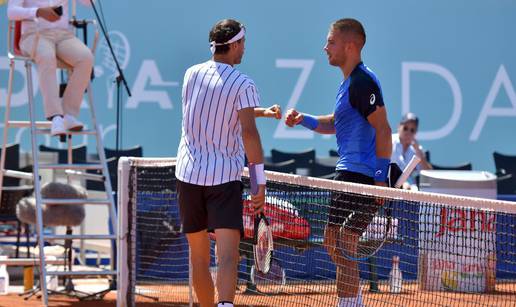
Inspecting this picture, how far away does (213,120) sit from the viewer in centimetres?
628

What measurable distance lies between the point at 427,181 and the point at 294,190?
13.3ft

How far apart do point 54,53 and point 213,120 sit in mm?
3396

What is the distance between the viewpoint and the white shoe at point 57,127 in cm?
914

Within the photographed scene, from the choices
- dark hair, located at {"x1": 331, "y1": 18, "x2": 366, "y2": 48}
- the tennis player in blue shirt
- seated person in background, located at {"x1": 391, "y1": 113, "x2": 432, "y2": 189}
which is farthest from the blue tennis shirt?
seated person in background, located at {"x1": 391, "y1": 113, "x2": 432, "y2": 189}

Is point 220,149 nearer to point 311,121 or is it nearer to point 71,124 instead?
point 311,121

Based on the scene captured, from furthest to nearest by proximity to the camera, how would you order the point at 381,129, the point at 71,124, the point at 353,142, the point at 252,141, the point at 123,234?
the point at 71,124 → the point at 123,234 → the point at 353,142 → the point at 381,129 → the point at 252,141

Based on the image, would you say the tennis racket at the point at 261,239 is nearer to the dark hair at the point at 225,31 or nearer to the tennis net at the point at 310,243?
the tennis net at the point at 310,243

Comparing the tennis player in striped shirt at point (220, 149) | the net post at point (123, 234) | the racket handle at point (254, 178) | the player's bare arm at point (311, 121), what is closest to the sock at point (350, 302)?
the tennis player in striped shirt at point (220, 149)

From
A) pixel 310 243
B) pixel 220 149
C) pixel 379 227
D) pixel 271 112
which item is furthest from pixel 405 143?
pixel 220 149

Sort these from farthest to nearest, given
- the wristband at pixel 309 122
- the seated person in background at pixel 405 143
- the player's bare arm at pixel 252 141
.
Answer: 1. the seated person in background at pixel 405 143
2. the wristband at pixel 309 122
3. the player's bare arm at pixel 252 141

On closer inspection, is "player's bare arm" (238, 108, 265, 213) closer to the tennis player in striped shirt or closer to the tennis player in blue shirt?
the tennis player in striped shirt

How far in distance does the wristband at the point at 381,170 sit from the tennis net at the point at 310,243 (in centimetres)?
16

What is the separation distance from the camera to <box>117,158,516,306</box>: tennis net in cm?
649

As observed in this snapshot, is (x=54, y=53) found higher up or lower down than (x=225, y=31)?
lower down
